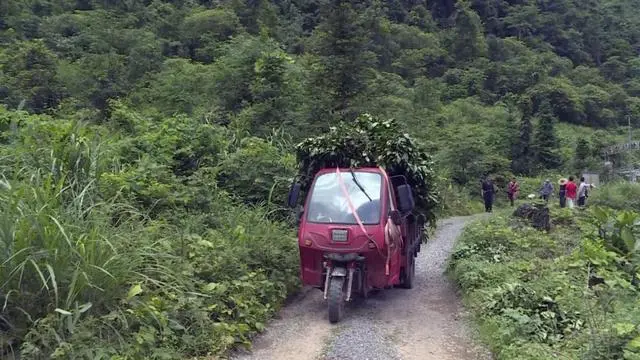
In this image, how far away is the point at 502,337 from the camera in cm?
721

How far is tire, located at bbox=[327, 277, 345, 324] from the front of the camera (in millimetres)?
8641

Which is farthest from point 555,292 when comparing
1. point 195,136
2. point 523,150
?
point 523,150

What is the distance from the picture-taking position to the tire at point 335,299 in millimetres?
8641

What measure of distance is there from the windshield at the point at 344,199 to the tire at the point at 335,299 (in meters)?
0.97

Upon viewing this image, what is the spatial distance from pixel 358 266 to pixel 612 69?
6333 cm

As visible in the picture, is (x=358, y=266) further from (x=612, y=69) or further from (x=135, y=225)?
(x=612, y=69)

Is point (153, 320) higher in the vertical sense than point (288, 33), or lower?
lower


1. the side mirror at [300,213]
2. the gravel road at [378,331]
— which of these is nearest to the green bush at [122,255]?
the gravel road at [378,331]

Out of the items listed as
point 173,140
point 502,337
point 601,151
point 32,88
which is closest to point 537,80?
point 601,151

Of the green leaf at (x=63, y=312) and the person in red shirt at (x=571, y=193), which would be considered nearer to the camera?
the green leaf at (x=63, y=312)

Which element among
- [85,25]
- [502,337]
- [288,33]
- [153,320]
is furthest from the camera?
[288,33]

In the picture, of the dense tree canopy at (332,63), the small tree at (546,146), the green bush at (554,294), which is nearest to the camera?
the green bush at (554,294)

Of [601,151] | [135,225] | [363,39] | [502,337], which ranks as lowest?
[601,151]

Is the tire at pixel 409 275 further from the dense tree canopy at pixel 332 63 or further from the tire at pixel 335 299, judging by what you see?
the dense tree canopy at pixel 332 63
